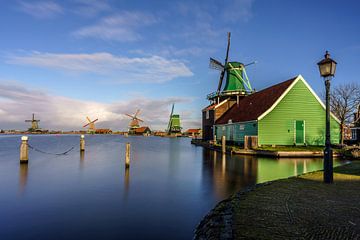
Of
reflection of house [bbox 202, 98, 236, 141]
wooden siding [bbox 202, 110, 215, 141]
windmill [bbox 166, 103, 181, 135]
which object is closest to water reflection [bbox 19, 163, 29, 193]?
reflection of house [bbox 202, 98, 236, 141]

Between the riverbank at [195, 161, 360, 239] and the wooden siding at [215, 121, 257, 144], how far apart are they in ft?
62.1

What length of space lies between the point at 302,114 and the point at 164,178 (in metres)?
18.7

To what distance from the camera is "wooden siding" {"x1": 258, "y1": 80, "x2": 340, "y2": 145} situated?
84.8ft

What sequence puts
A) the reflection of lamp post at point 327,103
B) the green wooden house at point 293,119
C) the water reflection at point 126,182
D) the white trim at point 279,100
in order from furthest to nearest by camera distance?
the green wooden house at point 293,119 → the white trim at point 279,100 → the water reflection at point 126,182 → the reflection of lamp post at point 327,103

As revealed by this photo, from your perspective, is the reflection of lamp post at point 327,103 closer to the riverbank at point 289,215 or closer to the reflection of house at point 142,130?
the riverbank at point 289,215

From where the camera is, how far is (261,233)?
4.44m

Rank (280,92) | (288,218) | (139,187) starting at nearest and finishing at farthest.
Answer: (288,218), (139,187), (280,92)

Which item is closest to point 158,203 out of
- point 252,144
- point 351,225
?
point 351,225

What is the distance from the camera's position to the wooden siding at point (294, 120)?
25.8 metres

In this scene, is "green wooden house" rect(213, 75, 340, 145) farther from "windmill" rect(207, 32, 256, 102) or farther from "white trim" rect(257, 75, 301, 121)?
"windmill" rect(207, 32, 256, 102)

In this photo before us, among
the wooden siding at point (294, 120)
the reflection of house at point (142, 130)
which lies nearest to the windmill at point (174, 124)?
the reflection of house at point (142, 130)

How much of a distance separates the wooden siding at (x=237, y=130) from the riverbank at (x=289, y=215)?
18.9 meters

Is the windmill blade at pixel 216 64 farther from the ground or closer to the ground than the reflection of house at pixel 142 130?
farther from the ground

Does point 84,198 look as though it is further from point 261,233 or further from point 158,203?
point 261,233
